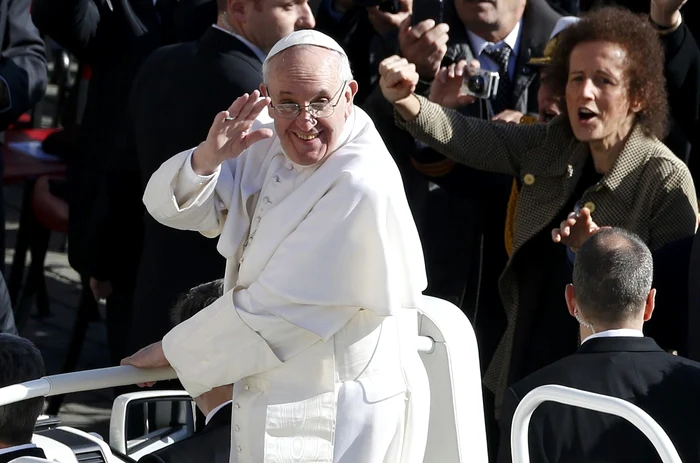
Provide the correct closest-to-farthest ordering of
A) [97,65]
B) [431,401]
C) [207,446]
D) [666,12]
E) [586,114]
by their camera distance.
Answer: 1. [207,446]
2. [431,401]
3. [586,114]
4. [666,12]
5. [97,65]

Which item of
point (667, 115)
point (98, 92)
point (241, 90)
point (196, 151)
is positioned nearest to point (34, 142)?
point (98, 92)

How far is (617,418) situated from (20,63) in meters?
2.87

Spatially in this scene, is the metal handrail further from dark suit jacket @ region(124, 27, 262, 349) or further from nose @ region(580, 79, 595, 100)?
nose @ region(580, 79, 595, 100)

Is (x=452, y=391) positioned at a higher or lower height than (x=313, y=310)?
lower

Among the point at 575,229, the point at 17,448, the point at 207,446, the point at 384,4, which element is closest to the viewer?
the point at 17,448

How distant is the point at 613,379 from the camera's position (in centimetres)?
291

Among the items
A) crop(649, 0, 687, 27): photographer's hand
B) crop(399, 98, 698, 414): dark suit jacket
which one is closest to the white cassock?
crop(399, 98, 698, 414): dark suit jacket

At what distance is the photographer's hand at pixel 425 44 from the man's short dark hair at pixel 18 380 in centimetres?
195

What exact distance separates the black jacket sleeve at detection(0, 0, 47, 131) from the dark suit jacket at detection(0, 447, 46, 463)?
2302 millimetres

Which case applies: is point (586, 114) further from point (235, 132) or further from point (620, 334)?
point (235, 132)

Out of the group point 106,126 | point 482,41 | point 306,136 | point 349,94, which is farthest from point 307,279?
point 106,126

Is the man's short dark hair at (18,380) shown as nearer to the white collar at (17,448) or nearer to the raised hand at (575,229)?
the white collar at (17,448)

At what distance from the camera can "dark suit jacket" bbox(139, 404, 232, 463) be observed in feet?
9.11

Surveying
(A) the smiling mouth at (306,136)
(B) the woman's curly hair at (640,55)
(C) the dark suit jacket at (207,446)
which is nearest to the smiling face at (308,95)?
(A) the smiling mouth at (306,136)
